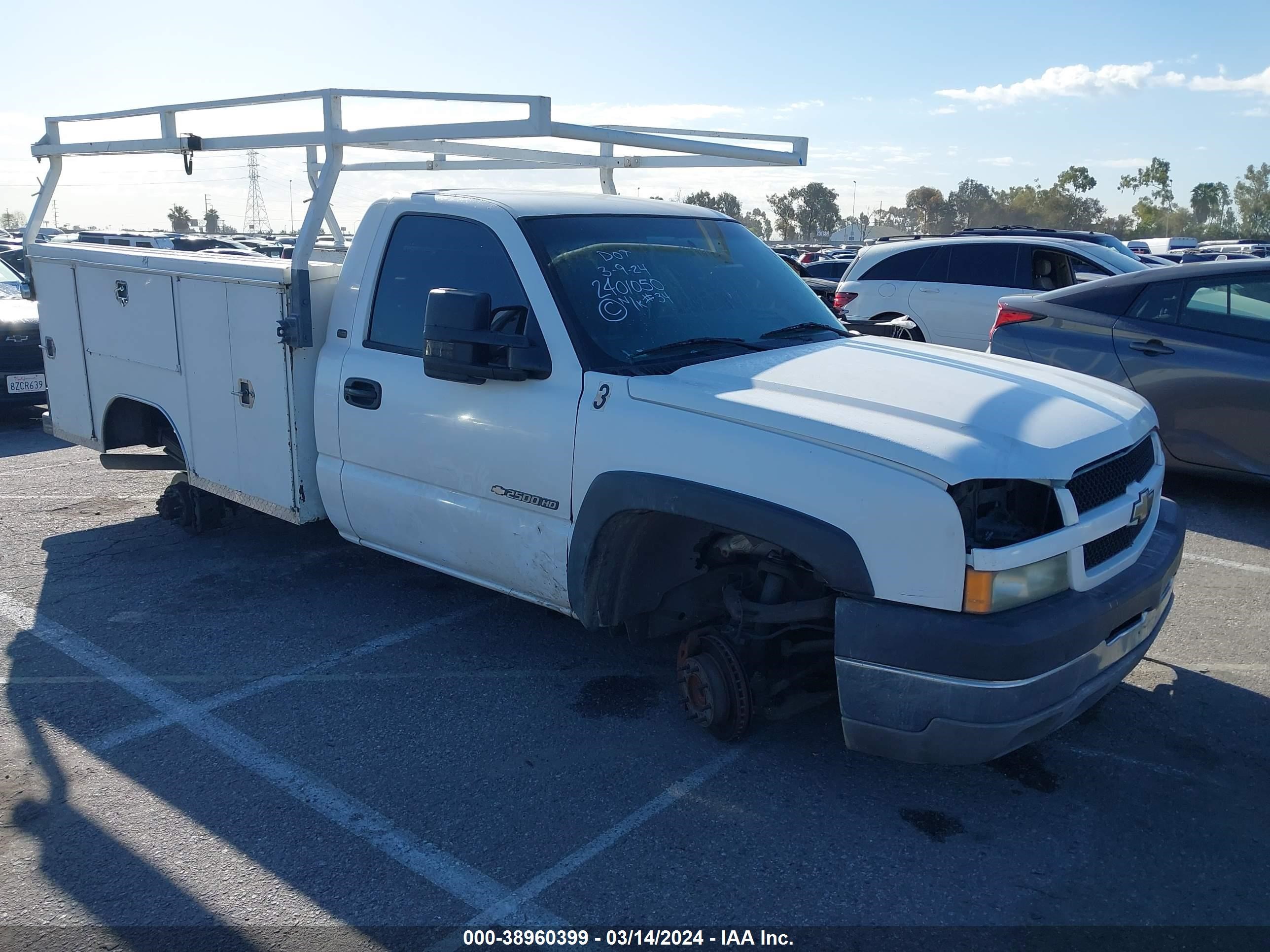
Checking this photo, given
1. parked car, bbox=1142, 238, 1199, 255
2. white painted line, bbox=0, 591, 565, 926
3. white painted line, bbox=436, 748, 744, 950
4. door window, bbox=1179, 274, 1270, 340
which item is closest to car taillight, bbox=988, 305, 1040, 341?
door window, bbox=1179, 274, 1270, 340

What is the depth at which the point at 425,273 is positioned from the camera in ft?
14.5

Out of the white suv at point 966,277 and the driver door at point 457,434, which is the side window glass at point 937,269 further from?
the driver door at point 457,434

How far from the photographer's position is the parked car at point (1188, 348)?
6375 millimetres

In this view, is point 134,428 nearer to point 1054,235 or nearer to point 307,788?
point 307,788

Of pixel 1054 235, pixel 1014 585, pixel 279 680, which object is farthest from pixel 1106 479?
pixel 1054 235

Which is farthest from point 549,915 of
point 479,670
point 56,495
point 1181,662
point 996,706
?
point 56,495

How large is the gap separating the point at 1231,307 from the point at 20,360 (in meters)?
9.94

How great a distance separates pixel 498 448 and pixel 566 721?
1082mm

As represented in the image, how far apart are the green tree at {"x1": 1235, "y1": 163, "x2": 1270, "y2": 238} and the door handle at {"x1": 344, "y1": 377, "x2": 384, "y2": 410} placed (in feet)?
306

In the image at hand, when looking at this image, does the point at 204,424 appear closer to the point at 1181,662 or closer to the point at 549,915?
the point at 549,915

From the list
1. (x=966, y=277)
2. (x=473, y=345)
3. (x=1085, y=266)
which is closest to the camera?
(x=473, y=345)

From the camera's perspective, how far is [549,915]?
2840 mm

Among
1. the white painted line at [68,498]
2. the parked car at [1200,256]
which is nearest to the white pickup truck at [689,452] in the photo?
the white painted line at [68,498]

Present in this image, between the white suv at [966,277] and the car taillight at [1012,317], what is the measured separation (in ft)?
9.81
